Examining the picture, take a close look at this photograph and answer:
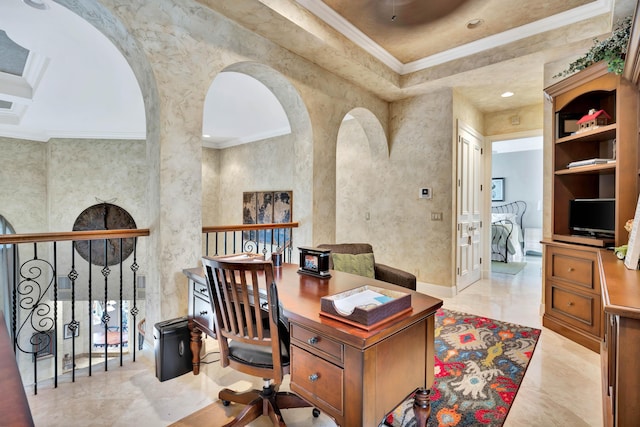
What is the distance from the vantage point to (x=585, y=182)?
3055 mm

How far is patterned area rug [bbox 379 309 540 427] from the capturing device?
1802 mm

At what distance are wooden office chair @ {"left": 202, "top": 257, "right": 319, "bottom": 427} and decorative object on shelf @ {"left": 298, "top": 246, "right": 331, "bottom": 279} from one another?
0.41 meters

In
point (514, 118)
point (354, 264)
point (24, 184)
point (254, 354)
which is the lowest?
point (254, 354)

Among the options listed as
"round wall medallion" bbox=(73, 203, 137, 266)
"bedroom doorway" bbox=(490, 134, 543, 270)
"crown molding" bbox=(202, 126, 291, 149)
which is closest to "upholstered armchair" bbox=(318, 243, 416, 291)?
"crown molding" bbox=(202, 126, 291, 149)

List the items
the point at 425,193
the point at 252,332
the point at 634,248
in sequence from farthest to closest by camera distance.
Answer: the point at 425,193 < the point at 634,248 < the point at 252,332

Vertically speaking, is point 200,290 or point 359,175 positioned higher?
point 359,175

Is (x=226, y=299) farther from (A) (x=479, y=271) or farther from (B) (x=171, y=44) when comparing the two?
(A) (x=479, y=271)

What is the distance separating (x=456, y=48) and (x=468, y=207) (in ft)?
6.92

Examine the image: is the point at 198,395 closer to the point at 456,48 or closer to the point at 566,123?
the point at 566,123

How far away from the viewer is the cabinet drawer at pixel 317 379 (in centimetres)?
120

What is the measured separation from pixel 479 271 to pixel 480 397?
3364mm

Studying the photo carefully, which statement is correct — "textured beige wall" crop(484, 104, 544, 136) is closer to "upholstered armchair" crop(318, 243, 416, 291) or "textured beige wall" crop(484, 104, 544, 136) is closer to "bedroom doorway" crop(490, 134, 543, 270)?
"bedroom doorway" crop(490, 134, 543, 270)

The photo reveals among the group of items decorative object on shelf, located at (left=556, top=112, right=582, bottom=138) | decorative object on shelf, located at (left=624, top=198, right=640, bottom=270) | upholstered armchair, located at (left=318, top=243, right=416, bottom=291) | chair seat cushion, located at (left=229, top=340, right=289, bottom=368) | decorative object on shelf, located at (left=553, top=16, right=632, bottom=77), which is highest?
decorative object on shelf, located at (left=553, top=16, right=632, bottom=77)

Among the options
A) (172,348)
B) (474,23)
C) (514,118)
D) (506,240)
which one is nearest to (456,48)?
(474,23)
